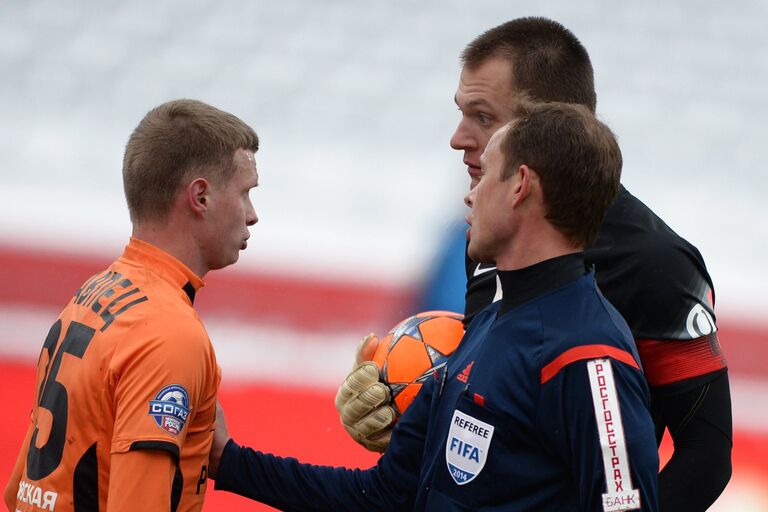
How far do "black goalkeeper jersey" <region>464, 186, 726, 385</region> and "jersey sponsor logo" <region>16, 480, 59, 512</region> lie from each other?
1098mm

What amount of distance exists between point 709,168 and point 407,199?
93.2 inches

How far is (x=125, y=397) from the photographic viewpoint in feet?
6.41

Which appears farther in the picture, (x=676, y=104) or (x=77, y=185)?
(x=676, y=104)

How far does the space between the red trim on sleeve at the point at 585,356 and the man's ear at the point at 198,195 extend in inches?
31.4

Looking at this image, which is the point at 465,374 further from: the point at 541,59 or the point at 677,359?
the point at 541,59

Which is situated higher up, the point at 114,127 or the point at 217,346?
the point at 114,127

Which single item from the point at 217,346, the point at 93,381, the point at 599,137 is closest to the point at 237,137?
the point at 93,381

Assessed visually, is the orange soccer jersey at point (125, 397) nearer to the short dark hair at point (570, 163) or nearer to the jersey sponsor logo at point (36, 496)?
the jersey sponsor logo at point (36, 496)

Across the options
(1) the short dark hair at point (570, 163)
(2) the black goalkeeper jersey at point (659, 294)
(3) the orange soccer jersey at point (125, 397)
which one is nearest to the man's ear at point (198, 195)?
(3) the orange soccer jersey at point (125, 397)

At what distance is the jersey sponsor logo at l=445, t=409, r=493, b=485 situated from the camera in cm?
186

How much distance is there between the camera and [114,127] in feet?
29.2

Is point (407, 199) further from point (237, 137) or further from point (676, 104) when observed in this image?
point (237, 137)

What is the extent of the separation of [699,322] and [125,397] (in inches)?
42.5

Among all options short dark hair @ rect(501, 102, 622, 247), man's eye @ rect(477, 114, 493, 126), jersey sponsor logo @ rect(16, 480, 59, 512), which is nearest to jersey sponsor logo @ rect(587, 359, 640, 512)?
short dark hair @ rect(501, 102, 622, 247)
